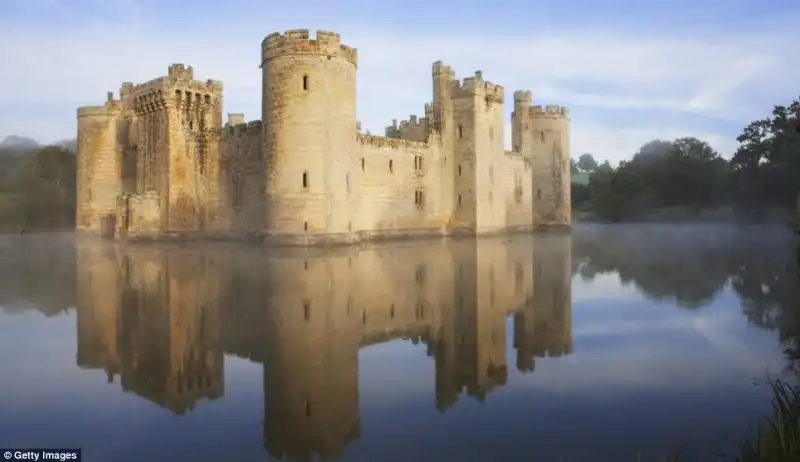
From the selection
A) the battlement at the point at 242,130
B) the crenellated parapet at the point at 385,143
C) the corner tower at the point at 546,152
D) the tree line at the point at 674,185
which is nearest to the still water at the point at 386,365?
the battlement at the point at 242,130

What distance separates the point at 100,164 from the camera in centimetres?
3809

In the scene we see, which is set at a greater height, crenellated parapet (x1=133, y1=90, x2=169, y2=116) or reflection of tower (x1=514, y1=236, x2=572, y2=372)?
crenellated parapet (x1=133, y1=90, x2=169, y2=116)

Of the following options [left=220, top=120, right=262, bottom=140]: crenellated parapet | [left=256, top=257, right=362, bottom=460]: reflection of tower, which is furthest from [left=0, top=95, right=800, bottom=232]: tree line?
[left=256, top=257, right=362, bottom=460]: reflection of tower

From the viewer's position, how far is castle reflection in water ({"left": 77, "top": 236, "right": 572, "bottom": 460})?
6781 mm

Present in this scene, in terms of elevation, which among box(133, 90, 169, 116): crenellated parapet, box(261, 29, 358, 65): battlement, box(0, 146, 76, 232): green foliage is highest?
box(261, 29, 358, 65): battlement

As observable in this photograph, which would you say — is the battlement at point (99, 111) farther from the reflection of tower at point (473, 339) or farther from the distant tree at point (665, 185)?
the distant tree at point (665, 185)

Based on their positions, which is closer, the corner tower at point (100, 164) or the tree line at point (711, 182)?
the corner tower at point (100, 164)

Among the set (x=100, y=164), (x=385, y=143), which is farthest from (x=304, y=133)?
(x=100, y=164)

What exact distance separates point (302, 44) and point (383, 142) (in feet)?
28.0

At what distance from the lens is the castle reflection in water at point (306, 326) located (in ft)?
22.2

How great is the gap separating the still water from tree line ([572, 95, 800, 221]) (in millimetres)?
37801

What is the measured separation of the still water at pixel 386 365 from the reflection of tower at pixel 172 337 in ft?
0.14

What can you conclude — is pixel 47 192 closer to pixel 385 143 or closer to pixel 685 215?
pixel 385 143

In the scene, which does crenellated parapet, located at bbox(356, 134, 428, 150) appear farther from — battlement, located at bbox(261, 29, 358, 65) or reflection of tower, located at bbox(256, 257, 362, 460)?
reflection of tower, located at bbox(256, 257, 362, 460)
